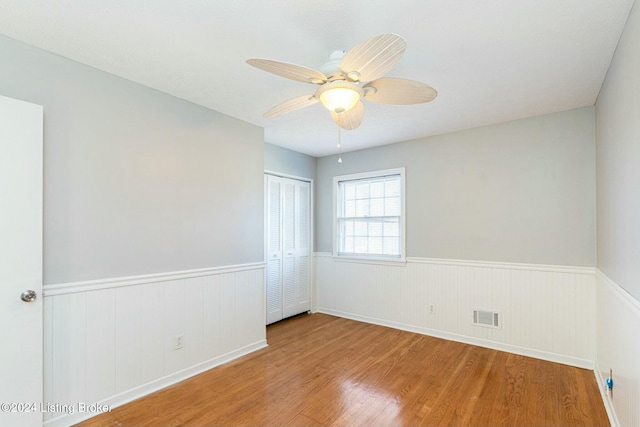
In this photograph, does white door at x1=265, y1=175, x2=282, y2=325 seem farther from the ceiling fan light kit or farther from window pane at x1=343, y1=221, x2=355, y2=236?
the ceiling fan light kit

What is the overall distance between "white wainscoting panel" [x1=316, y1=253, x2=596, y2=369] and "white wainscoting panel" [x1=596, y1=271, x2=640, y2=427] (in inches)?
11.4

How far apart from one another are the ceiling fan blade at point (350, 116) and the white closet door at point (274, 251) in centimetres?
215

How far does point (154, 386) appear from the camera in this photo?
254 cm

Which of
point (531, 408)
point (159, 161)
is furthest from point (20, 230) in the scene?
point (531, 408)

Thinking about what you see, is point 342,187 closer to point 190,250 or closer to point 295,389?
point 190,250

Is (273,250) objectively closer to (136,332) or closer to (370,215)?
(370,215)

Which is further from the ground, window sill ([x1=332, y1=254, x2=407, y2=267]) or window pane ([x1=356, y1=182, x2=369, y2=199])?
window pane ([x1=356, y1=182, x2=369, y2=199])

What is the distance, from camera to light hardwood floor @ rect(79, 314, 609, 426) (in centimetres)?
217

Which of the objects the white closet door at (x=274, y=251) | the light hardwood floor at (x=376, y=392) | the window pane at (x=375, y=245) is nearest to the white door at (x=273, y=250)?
the white closet door at (x=274, y=251)

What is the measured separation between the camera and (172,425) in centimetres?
210

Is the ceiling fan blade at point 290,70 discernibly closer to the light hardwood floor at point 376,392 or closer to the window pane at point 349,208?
the light hardwood floor at point 376,392

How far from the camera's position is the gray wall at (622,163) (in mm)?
1575

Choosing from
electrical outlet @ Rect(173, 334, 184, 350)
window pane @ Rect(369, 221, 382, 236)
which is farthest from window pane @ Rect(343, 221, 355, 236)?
electrical outlet @ Rect(173, 334, 184, 350)

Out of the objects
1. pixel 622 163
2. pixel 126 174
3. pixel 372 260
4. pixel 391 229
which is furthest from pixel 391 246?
pixel 126 174
